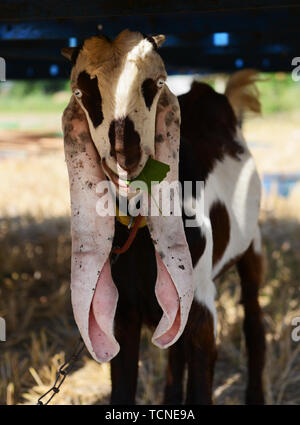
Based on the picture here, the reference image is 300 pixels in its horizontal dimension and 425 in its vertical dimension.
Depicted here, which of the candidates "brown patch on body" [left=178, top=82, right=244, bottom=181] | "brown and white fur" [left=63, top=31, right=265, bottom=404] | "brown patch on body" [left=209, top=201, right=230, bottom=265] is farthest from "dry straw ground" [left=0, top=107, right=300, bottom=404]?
"brown patch on body" [left=178, top=82, right=244, bottom=181]

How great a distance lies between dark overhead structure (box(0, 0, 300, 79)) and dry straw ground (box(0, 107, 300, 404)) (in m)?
1.80

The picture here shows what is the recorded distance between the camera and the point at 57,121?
2170cm

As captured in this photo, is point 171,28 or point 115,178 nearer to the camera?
point 115,178

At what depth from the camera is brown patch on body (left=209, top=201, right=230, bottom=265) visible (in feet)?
8.80

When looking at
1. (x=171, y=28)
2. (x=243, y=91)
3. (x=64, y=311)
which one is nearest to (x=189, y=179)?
(x=171, y=28)

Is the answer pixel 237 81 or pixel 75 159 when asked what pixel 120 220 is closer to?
pixel 75 159

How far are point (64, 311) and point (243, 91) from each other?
237cm

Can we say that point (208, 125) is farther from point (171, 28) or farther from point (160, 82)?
point (160, 82)

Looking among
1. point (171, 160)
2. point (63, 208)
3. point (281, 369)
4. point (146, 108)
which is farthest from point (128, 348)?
point (63, 208)

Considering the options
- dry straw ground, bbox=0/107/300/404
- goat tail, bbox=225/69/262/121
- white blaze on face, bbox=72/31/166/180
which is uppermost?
goat tail, bbox=225/69/262/121

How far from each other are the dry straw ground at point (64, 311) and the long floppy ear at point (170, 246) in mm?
1475

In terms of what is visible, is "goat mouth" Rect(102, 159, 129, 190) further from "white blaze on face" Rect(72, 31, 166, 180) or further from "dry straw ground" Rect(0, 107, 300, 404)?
"dry straw ground" Rect(0, 107, 300, 404)

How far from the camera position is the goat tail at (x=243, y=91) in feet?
11.9

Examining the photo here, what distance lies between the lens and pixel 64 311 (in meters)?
4.90
